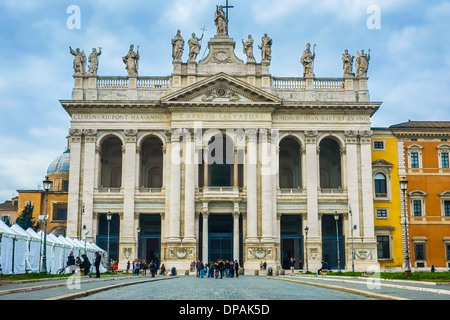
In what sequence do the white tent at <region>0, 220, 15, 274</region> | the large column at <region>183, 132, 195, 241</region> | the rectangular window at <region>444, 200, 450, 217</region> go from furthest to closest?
the rectangular window at <region>444, 200, 450, 217</region>, the large column at <region>183, 132, 195, 241</region>, the white tent at <region>0, 220, 15, 274</region>

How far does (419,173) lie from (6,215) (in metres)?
58.5

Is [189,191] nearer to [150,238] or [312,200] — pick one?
[150,238]

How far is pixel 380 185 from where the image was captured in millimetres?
62969

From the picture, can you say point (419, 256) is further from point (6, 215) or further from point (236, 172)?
point (6, 215)

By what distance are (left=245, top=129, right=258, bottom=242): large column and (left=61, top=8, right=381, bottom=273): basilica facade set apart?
0.33 ft

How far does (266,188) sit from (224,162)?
18.2 feet

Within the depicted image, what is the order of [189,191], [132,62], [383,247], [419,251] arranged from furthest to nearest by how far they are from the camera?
[132,62] < [383,247] < [419,251] < [189,191]

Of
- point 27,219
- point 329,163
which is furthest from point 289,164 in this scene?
point 27,219

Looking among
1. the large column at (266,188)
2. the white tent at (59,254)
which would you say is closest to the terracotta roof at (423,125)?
the large column at (266,188)

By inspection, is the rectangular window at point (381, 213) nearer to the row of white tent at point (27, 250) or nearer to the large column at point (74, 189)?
the large column at point (74, 189)

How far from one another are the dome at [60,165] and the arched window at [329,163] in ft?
140

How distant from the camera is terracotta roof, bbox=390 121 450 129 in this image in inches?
2486

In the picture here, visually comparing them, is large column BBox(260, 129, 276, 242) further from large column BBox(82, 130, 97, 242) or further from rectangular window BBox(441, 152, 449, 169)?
rectangular window BBox(441, 152, 449, 169)

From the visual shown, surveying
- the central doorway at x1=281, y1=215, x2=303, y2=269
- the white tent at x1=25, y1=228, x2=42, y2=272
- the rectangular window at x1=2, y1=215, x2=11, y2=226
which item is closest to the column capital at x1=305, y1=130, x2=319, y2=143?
the central doorway at x1=281, y1=215, x2=303, y2=269
